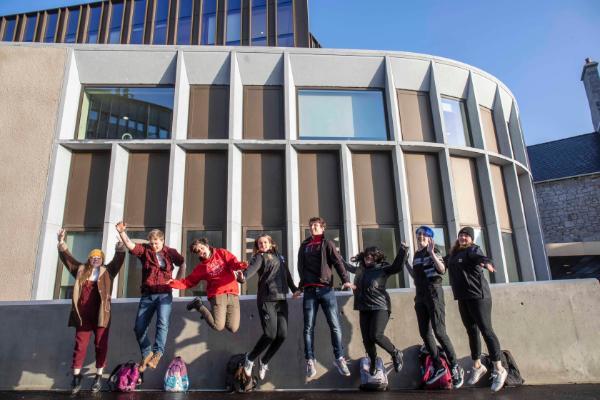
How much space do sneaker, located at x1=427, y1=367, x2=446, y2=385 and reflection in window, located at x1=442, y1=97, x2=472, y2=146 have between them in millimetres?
9123

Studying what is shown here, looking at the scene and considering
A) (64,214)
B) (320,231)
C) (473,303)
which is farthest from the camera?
(64,214)

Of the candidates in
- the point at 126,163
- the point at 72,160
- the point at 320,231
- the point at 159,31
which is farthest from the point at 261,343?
the point at 159,31

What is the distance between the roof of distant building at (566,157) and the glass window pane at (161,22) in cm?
2659

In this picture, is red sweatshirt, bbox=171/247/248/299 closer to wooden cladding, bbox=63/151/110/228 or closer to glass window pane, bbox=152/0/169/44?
wooden cladding, bbox=63/151/110/228

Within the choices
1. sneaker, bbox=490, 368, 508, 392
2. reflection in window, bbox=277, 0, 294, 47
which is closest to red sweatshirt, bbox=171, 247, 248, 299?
sneaker, bbox=490, 368, 508, 392

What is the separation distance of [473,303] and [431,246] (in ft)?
2.69

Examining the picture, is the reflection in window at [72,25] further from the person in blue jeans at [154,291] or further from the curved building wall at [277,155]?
the person in blue jeans at [154,291]

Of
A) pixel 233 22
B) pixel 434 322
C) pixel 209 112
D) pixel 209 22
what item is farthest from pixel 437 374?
pixel 209 22

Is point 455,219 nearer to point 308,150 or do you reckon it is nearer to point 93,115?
point 308,150

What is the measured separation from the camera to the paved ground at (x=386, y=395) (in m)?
4.29

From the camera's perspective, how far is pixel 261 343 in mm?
4887

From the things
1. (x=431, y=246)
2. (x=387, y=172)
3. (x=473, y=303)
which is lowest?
(x=473, y=303)

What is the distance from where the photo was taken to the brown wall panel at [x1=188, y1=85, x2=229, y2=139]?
464 inches

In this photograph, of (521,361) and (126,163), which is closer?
(521,361)
